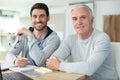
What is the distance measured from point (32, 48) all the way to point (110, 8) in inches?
175

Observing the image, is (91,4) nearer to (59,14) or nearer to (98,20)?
(98,20)

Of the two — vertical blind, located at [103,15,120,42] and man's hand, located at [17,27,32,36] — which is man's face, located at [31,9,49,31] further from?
vertical blind, located at [103,15,120,42]

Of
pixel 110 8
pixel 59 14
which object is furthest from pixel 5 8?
pixel 110 8

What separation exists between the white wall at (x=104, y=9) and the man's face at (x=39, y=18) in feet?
12.7

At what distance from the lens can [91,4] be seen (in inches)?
224

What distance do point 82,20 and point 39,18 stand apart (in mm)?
457

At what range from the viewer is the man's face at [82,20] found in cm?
139

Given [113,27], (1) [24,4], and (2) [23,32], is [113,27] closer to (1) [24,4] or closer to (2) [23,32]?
(2) [23,32]

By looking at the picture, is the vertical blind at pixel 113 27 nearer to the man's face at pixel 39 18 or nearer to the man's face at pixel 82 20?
the man's face at pixel 39 18

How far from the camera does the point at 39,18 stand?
1.68 m

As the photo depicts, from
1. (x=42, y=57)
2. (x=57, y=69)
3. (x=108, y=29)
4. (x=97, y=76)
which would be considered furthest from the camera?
(x=108, y=29)

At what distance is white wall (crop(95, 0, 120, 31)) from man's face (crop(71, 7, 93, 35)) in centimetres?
406

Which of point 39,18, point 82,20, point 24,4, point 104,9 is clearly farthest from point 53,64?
point 24,4

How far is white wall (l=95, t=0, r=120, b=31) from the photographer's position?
5387 millimetres
